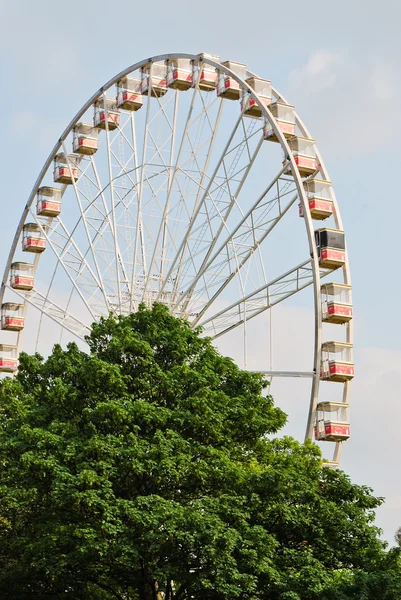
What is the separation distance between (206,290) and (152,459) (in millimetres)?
15222

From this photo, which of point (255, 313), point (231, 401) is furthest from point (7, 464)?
point (255, 313)

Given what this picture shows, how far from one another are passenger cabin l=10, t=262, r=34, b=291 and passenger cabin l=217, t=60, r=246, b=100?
15402 mm

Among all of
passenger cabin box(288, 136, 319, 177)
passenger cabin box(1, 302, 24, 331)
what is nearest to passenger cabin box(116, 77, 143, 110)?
passenger cabin box(288, 136, 319, 177)

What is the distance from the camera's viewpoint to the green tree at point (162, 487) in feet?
109

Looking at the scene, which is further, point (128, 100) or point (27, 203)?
point (27, 203)

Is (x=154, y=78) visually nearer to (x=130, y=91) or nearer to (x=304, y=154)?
(x=130, y=91)

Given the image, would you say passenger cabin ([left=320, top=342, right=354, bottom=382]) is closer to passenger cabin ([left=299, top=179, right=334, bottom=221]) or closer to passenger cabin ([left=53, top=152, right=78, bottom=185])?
passenger cabin ([left=299, top=179, right=334, bottom=221])

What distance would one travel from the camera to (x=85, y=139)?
58500 mm

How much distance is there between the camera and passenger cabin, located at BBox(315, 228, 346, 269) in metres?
45.9

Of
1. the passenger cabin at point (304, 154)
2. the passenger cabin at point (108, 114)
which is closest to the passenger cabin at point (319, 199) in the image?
the passenger cabin at point (304, 154)

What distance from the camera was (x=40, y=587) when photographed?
3756cm

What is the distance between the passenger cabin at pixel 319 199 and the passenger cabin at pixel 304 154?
0.67 metres

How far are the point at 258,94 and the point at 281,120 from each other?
2.00 m

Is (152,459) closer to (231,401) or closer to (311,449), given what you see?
(231,401)
